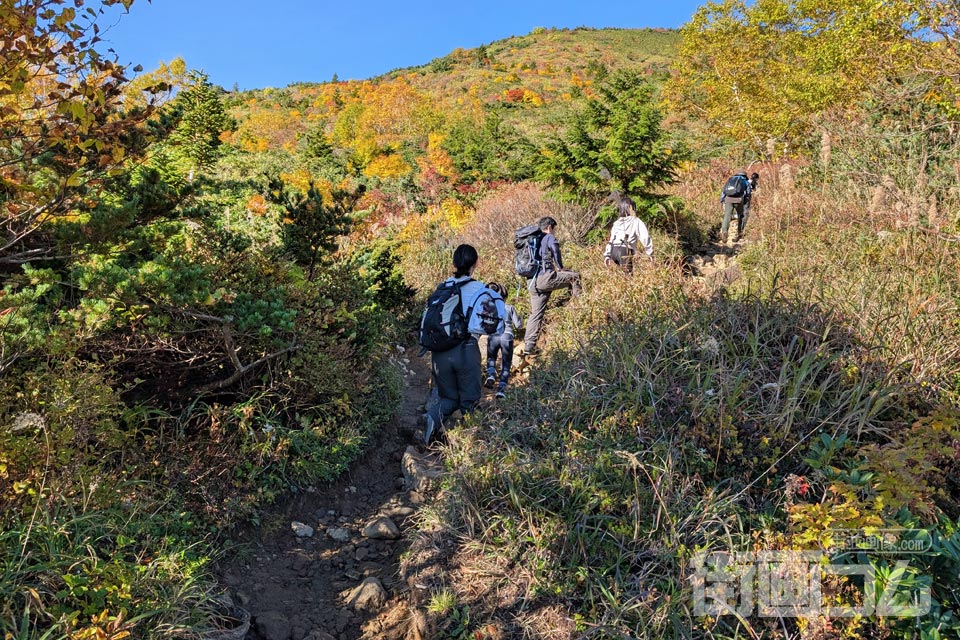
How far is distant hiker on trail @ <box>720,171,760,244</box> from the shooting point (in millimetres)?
9820

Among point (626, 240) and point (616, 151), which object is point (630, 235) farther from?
point (616, 151)

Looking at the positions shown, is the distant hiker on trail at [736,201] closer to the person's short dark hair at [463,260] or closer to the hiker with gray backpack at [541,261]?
the hiker with gray backpack at [541,261]

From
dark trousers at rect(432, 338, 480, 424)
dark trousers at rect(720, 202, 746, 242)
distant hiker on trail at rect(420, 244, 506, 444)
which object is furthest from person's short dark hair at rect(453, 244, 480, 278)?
dark trousers at rect(720, 202, 746, 242)

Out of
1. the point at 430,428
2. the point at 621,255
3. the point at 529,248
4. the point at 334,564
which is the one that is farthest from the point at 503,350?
the point at 334,564

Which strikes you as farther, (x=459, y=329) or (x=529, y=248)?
(x=529, y=248)

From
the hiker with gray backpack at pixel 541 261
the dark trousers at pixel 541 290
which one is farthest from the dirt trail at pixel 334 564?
the hiker with gray backpack at pixel 541 261

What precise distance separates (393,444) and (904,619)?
3.99 m

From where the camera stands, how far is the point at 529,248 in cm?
604

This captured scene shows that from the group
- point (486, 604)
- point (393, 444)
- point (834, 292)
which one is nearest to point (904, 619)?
point (486, 604)

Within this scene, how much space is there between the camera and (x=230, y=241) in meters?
4.63

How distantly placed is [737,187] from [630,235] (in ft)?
15.6

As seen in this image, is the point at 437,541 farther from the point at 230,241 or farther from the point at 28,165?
the point at 28,165

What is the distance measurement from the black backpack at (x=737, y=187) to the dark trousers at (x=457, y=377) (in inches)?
297

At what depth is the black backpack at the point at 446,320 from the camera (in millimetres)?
4375
